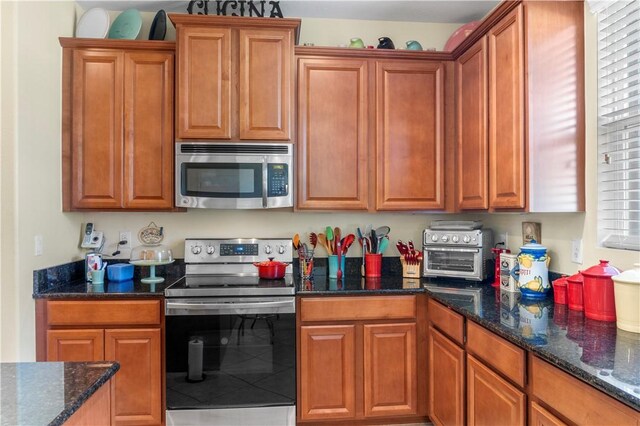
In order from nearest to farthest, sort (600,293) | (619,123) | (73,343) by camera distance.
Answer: (600,293) → (619,123) → (73,343)

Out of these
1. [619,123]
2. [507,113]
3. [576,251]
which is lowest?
[576,251]

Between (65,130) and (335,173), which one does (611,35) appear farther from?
(65,130)

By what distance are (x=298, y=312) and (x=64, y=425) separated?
1509 mm

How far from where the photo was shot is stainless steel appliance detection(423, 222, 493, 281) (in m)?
2.53

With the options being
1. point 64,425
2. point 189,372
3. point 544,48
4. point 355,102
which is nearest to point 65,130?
point 189,372

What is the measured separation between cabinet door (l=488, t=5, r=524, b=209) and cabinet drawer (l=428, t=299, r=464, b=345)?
61 cm

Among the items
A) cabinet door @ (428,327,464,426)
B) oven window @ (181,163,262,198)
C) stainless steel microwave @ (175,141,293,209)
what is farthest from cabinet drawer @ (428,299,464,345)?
oven window @ (181,163,262,198)

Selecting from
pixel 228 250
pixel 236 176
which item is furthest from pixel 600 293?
pixel 228 250

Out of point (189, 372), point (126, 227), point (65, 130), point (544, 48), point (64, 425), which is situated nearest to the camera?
point (64, 425)

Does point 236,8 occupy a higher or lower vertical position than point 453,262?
higher

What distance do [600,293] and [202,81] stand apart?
233cm

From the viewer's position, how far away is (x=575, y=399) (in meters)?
1.19

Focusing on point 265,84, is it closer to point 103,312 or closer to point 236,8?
point 236,8

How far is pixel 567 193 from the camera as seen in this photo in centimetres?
193
